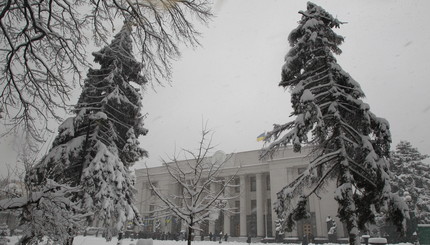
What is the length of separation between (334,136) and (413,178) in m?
28.5

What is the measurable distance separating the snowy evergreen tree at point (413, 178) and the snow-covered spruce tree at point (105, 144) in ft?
88.5

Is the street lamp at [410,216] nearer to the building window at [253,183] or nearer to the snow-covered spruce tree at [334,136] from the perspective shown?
the snow-covered spruce tree at [334,136]

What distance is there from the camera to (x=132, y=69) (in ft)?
51.9

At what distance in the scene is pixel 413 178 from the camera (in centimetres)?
3191

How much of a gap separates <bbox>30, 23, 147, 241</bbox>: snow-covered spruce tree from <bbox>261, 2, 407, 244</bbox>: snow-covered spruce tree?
634cm

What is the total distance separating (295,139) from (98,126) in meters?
9.26

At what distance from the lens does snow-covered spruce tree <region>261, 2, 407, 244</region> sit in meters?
8.89

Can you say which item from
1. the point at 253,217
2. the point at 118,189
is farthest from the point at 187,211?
the point at 253,217

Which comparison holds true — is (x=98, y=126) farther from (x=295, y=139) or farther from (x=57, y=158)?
(x=295, y=139)

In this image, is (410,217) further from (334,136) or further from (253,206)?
(253,206)

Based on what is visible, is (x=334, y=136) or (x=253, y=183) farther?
(x=253, y=183)

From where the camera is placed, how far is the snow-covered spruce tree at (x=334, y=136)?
29.2 feet

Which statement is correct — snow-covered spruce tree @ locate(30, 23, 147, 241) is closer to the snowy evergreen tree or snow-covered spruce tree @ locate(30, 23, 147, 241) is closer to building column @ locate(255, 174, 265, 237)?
the snowy evergreen tree

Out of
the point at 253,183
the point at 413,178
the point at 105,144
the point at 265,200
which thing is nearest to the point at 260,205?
the point at 265,200
